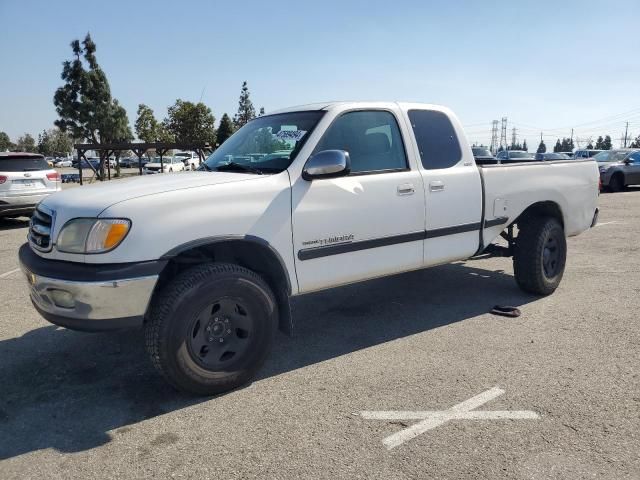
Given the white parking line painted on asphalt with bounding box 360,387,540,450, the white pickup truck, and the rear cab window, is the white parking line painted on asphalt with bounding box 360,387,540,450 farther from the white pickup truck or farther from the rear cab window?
the rear cab window

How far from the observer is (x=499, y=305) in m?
5.20

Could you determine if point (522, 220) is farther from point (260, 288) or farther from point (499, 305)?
point (260, 288)

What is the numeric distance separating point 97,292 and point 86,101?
46414 millimetres

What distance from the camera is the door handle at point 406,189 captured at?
4.12 meters

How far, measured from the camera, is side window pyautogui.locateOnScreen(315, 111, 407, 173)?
13.0 feet

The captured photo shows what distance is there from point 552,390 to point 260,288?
2.04 meters

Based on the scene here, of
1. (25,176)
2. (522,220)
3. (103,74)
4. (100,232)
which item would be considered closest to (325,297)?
(522,220)

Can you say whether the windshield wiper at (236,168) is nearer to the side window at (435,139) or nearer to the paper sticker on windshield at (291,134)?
the paper sticker on windshield at (291,134)

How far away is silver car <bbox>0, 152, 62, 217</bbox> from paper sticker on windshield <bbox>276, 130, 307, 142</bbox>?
28.5 feet

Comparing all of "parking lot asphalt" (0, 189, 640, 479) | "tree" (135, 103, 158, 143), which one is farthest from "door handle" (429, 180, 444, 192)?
"tree" (135, 103, 158, 143)

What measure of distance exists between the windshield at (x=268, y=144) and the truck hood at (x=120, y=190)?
0.26 m

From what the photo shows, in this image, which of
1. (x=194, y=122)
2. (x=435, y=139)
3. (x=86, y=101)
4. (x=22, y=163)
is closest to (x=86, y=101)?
(x=86, y=101)

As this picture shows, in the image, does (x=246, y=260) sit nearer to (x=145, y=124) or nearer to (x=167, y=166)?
(x=167, y=166)

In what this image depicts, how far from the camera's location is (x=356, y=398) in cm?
328
